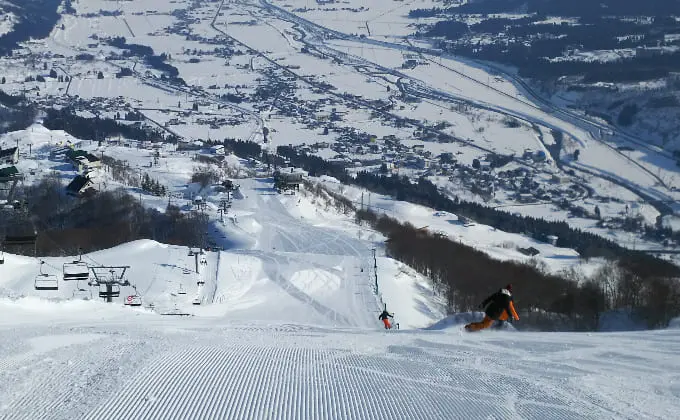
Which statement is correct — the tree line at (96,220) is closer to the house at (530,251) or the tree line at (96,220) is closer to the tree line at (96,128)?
the house at (530,251)

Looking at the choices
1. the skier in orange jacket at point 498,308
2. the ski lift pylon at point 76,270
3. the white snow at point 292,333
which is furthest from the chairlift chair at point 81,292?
the skier in orange jacket at point 498,308

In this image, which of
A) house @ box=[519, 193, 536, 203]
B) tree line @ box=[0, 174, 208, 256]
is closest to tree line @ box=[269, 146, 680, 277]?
house @ box=[519, 193, 536, 203]

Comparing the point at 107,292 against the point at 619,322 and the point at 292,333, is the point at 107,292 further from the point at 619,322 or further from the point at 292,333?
the point at 619,322

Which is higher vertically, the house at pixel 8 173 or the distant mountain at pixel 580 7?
the distant mountain at pixel 580 7

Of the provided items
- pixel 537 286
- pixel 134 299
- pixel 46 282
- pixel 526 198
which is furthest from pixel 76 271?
pixel 526 198

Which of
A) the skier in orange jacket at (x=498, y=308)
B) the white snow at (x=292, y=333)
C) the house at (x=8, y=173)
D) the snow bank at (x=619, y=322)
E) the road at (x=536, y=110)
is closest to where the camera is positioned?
the white snow at (x=292, y=333)
